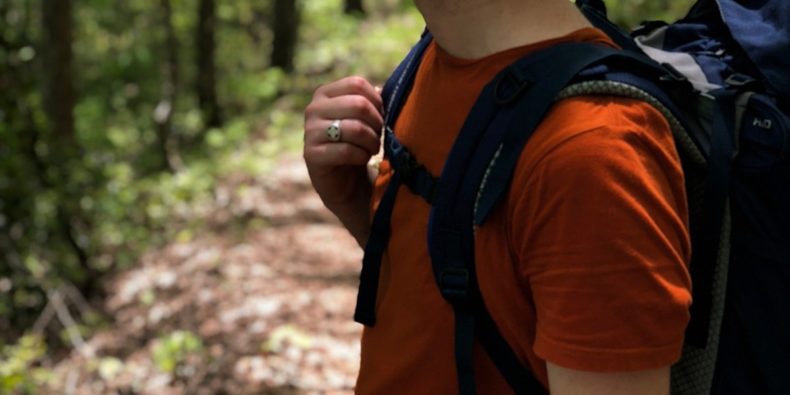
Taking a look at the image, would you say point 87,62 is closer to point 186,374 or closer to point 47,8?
point 47,8

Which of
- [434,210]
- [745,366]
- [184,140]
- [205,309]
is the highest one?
[434,210]

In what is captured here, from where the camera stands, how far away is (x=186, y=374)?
5.12 meters

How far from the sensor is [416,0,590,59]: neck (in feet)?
3.79

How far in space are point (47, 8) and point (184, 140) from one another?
19.5 feet

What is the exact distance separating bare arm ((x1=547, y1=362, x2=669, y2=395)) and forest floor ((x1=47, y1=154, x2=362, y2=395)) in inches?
152

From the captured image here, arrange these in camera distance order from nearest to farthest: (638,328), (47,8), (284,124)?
(638,328) → (47,8) → (284,124)

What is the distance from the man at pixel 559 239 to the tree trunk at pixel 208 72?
12.8 metres

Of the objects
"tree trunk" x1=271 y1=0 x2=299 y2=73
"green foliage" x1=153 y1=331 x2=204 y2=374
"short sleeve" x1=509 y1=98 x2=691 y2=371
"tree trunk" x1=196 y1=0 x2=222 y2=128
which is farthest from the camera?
"tree trunk" x1=271 y1=0 x2=299 y2=73

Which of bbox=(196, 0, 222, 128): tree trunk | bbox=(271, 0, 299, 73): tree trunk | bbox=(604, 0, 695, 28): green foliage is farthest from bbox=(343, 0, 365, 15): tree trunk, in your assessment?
bbox=(604, 0, 695, 28): green foliage

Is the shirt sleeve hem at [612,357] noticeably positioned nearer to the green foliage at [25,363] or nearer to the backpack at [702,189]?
the backpack at [702,189]

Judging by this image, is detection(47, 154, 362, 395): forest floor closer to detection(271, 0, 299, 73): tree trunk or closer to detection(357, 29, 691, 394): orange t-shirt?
detection(357, 29, 691, 394): orange t-shirt

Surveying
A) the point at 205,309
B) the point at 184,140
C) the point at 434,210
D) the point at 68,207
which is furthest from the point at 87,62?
the point at 434,210

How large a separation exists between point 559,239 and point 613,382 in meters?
0.19

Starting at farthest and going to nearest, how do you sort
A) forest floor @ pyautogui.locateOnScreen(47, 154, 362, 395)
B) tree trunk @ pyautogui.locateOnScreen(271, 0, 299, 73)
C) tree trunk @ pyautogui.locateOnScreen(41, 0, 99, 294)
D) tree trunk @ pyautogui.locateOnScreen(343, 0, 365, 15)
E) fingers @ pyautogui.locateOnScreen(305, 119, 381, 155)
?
tree trunk @ pyautogui.locateOnScreen(343, 0, 365, 15)
tree trunk @ pyautogui.locateOnScreen(271, 0, 299, 73)
tree trunk @ pyautogui.locateOnScreen(41, 0, 99, 294)
forest floor @ pyautogui.locateOnScreen(47, 154, 362, 395)
fingers @ pyautogui.locateOnScreen(305, 119, 381, 155)
